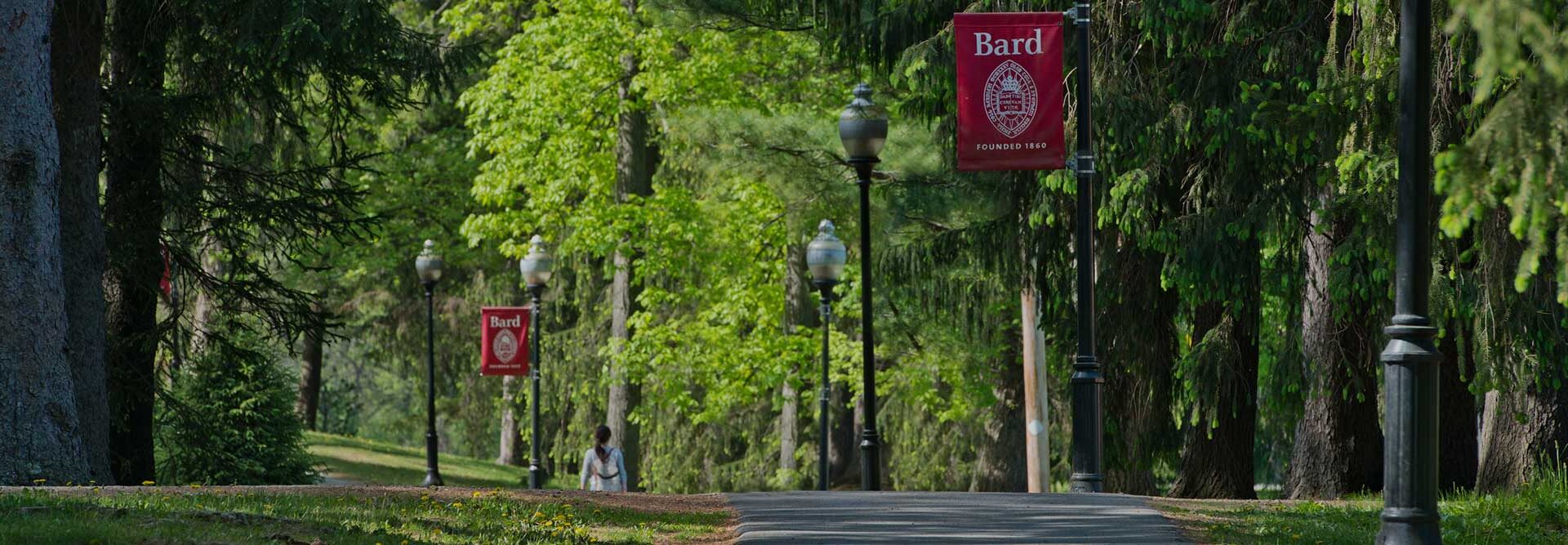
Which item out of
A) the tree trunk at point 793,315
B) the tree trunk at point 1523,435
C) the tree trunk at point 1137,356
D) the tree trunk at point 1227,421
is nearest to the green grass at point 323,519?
the tree trunk at point 1523,435

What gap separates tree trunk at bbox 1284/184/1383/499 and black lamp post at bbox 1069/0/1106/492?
2.90m

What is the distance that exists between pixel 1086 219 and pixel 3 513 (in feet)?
25.8

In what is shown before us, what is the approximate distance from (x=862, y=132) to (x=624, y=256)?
15.1m

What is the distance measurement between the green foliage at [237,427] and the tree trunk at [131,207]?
2703 mm

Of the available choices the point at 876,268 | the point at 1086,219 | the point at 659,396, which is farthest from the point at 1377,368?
the point at 659,396

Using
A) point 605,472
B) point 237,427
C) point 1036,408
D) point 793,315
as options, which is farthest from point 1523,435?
point 793,315

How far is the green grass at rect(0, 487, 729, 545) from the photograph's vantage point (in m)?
8.68

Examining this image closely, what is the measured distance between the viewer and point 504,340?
27031mm

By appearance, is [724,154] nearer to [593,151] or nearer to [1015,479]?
[593,151]

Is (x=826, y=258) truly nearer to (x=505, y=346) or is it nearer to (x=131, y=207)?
(x=505, y=346)

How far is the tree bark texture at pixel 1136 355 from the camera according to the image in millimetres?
18234

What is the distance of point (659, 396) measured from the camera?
103 feet

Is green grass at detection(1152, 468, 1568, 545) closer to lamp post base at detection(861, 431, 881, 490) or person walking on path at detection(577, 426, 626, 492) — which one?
lamp post base at detection(861, 431, 881, 490)

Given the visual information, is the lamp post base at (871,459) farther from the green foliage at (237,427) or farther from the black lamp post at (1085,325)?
the green foliage at (237,427)
